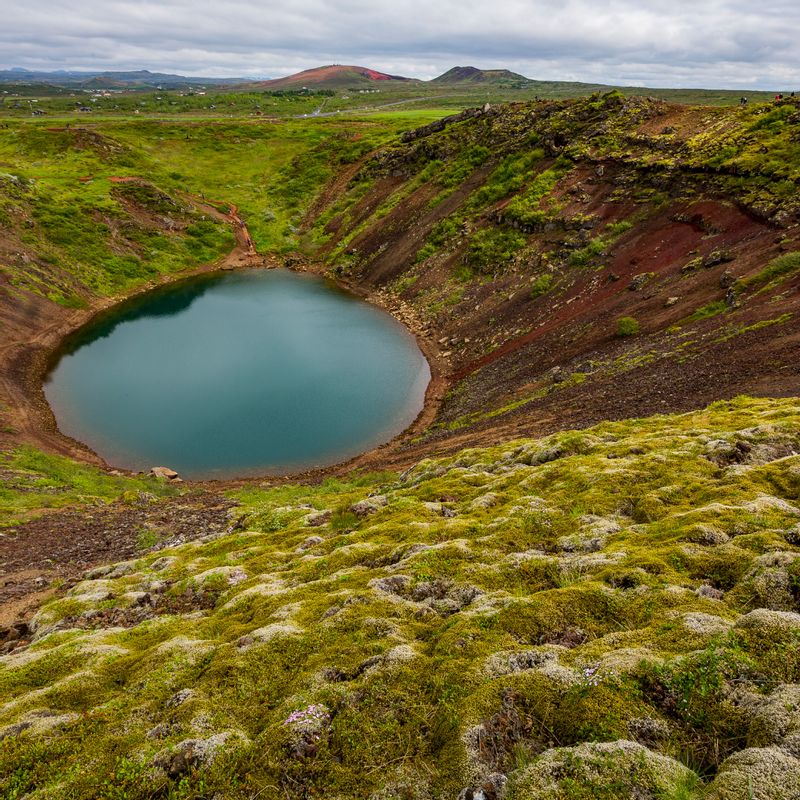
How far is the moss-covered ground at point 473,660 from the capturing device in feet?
23.9

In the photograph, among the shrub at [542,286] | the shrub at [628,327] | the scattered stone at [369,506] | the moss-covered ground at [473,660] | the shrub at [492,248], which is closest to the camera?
the moss-covered ground at [473,660]

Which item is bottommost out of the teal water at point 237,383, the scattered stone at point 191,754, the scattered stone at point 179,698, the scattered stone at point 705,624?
the teal water at point 237,383

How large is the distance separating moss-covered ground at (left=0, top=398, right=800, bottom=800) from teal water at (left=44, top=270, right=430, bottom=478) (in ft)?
90.5

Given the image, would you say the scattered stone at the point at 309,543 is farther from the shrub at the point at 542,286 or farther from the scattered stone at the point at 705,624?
the shrub at the point at 542,286

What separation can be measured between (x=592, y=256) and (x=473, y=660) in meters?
61.5

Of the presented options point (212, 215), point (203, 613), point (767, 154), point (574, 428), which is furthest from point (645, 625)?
point (212, 215)

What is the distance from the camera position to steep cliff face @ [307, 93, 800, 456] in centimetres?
3622

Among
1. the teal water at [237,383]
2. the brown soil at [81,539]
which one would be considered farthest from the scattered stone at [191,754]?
the teal water at [237,383]

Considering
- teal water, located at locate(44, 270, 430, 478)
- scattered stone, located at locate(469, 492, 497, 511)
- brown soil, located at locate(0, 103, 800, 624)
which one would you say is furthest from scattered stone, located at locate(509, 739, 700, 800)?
teal water, located at locate(44, 270, 430, 478)

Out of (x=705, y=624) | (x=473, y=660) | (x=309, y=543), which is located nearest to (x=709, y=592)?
(x=705, y=624)

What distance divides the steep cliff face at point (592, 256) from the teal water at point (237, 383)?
7.53 metres

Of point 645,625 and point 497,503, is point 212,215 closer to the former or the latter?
point 497,503

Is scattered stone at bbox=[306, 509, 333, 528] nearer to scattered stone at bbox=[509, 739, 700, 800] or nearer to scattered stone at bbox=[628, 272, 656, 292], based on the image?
scattered stone at bbox=[509, 739, 700, 800]

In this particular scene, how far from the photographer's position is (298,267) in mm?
95562
